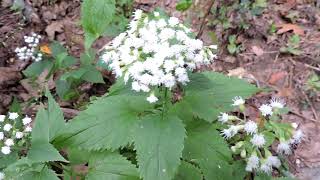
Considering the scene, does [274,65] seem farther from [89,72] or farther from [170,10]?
[89,72]

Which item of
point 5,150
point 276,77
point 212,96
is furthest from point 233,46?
point 5,150

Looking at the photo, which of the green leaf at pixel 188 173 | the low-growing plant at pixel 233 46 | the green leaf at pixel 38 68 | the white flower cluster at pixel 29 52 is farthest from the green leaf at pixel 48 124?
the low-growing plant at pixel 233 46

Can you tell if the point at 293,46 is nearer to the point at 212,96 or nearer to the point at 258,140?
the point at 212,96

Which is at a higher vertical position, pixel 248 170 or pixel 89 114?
pixel 89 114

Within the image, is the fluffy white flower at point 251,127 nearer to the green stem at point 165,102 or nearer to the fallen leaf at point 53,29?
the green stem at point 165,102

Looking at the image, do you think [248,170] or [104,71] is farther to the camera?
[104,71]

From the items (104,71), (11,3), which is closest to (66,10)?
(11,3)

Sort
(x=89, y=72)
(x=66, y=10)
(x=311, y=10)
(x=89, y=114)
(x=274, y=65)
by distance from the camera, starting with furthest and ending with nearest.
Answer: (x=66, y=10) → (x=311, y=10) → (x=274, y=65) → (x=89, y=72) → (x=89, y=114)
